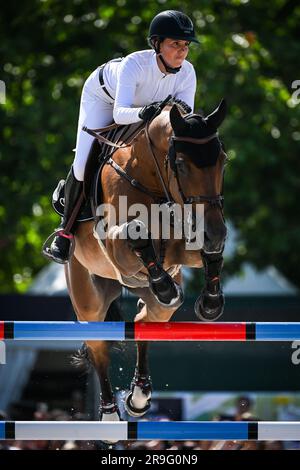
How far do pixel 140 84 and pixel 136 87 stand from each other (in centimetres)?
4

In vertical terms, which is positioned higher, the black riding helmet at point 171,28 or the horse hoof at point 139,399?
the black riding helmet at point 171,28

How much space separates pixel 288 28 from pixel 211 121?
11039mm

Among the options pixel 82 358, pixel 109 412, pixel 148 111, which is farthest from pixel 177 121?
pixel 82 358

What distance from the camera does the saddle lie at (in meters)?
5.96

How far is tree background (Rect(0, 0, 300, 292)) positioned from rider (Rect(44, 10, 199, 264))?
696 cm

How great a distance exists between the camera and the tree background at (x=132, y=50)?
45.7ft

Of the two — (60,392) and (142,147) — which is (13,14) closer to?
(60,392)

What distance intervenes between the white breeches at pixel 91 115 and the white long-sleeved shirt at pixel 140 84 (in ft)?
0.56

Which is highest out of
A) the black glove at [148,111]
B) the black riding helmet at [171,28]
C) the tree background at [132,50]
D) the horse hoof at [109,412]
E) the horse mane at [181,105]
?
the tree background at [132,50]

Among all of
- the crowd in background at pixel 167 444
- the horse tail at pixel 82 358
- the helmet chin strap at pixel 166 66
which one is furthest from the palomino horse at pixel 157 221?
the crowd in background at pixel 167 444

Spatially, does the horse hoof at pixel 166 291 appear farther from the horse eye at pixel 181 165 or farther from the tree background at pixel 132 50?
the tree background at pixel 132 50

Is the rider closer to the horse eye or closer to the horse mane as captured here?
the horse mane

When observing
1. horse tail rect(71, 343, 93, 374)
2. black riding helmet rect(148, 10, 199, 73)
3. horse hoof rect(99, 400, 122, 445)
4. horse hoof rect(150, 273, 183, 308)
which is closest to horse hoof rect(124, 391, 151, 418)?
horse hoof rect(99, 400, 122, 445)

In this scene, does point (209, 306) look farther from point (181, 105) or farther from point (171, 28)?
point (171, 28)
